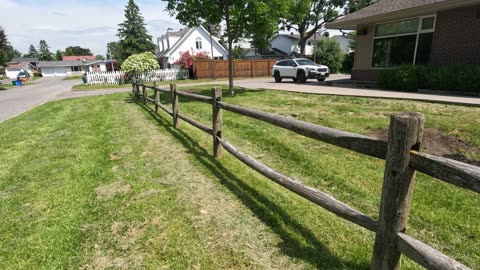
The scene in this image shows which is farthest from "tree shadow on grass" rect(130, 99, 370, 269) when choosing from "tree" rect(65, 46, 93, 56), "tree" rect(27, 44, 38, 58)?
"tree" rect(27, 44, 38, 58)

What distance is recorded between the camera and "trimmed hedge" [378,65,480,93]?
33.4 feet

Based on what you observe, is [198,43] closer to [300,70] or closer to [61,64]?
[300,70]

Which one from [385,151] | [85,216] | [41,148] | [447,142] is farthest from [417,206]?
[41,148]

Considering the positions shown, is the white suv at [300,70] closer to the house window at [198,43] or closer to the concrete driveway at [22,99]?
the concrete driveway at [22,99]

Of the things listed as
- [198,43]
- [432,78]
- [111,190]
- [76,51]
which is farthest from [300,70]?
→ [76,51]

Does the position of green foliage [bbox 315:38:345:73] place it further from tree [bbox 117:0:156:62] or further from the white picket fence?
tree [bbox 117:0:156:62]

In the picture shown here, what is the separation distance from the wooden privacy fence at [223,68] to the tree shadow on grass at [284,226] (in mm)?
26890

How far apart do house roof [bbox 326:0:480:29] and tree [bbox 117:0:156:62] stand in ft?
146

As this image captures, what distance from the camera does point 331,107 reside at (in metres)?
8.83

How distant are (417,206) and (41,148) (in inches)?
278

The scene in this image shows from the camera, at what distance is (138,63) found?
23.3 meters

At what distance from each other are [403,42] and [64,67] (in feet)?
324

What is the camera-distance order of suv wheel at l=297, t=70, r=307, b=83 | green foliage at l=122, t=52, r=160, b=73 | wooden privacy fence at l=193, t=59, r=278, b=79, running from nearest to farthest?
suv wheel at l=297, t=70, r=307, b=83 → green foliage at l=122, t=52, r=160, b=73 → wooden privacy fence at l=193, t=59, r=278, b=79

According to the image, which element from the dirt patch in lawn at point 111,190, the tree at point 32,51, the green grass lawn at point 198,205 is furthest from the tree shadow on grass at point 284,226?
the tree at point 32,51
